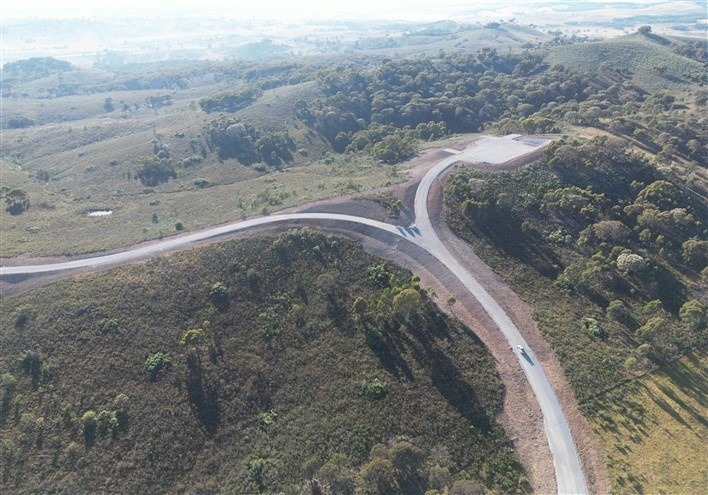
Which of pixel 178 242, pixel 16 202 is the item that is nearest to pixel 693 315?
pixel 178 242

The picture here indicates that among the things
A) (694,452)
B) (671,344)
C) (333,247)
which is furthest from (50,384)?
(671,344)

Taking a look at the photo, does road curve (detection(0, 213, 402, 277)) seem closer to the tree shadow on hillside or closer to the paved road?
the paved road

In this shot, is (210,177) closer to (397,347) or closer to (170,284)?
(170,284)

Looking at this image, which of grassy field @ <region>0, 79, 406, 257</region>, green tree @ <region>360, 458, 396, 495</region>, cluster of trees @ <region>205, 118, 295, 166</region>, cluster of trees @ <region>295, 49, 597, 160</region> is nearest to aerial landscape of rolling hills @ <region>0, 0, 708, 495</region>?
green tree @ <region>360, 458, 396, 495</region>

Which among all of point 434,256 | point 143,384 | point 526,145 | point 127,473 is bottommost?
point 127,473

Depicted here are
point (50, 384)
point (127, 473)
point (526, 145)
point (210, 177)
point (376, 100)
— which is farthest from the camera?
point (376, 100)

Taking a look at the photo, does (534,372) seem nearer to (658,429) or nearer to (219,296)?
(658,429)

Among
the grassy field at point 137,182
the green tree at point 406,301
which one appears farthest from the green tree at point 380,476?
the grassy field at point 137,182
